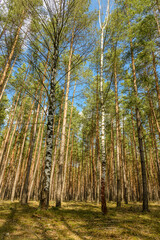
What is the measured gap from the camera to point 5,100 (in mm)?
16125

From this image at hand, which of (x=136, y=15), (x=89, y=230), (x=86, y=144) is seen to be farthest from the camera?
(x=86, y=144)

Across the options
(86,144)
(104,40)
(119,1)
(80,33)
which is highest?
(119,1)

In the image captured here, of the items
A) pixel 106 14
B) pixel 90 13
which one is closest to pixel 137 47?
pixel 106 14

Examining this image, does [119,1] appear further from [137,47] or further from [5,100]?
[5,100]

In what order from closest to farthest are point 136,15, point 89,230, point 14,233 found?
point 14,233 → point 89,230 → point 136,15

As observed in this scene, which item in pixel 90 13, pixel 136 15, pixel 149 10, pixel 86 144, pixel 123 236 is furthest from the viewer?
pixel 86 144

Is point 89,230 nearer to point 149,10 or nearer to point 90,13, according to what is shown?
point 90,13

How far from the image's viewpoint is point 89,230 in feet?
13.9

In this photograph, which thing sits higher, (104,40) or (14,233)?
(104,40)

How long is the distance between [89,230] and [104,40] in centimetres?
1018

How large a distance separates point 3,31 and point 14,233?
40.0 ft

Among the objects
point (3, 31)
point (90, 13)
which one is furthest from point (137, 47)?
point (3, 31)

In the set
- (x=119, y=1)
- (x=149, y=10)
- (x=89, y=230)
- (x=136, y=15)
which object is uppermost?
(x=119, y=1)

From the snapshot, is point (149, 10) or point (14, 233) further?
point (149, 10)
